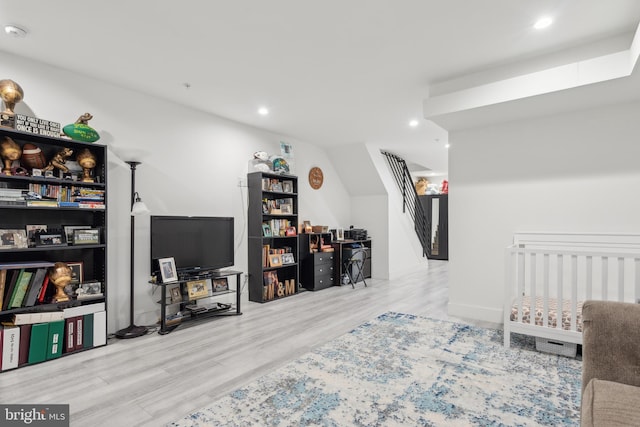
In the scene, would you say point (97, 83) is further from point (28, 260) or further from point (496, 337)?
point (496, 337)

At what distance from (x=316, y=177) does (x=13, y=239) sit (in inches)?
169

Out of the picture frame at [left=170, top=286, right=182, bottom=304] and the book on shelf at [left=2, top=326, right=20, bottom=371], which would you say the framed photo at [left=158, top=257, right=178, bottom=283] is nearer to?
the picture frame at [left=170, top=286, right=182, bottom=304]

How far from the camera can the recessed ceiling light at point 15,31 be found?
2.47 meters

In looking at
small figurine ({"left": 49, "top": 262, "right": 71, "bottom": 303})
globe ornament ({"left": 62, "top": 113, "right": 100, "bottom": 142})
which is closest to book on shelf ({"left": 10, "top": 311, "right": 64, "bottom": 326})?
small figurine ({"left": 49, "top": 262, "right": 71, "bottom": 303})

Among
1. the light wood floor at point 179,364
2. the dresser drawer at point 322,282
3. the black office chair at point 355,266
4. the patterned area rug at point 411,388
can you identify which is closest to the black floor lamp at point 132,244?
the light wood floor at point 179,364

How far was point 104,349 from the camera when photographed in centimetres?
301

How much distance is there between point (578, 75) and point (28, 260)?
4892mm

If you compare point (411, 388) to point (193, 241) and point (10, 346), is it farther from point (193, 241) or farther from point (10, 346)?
point (10, 346)

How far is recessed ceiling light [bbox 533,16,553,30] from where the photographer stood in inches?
94.6

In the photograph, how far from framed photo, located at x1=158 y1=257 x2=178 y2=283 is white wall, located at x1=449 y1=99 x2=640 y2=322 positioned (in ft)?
10.4

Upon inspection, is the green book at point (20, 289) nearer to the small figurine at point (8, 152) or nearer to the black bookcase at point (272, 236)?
the small figurine at point (8, 152)

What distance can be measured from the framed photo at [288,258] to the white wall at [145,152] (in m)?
0.61

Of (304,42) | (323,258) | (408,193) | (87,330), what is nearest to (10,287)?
(87,330)

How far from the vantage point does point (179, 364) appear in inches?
106
